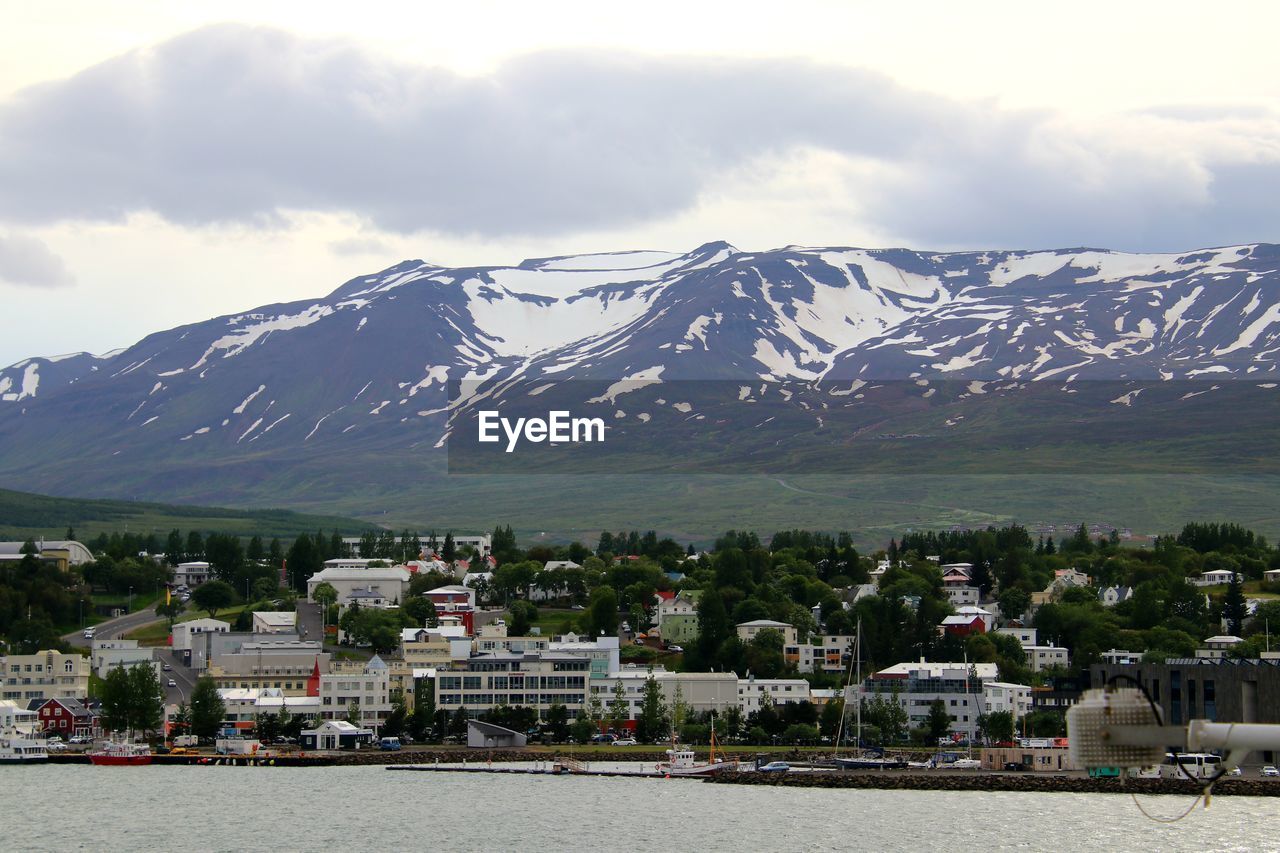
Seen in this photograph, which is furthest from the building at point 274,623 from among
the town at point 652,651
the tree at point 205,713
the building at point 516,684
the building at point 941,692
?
the building at point 941,692

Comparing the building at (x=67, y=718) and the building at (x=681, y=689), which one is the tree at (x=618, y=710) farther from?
the building at (x=67, y=718)

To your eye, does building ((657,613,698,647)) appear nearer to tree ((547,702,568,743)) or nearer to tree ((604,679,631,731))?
tree ((604,679,631,731))

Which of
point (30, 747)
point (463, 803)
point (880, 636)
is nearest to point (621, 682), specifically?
point (880, 636)

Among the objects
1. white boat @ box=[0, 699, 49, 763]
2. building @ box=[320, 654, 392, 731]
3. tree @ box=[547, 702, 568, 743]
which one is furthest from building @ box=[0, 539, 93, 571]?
tree @ box=[547, 702, 568, 743]

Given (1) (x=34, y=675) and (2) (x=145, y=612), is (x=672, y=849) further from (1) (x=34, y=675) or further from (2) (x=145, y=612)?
(2) (x=145, y=612)

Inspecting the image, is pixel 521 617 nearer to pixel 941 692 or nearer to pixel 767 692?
pixel 767 692

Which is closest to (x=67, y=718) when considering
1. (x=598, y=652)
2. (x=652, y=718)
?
(x=598, y=652)
